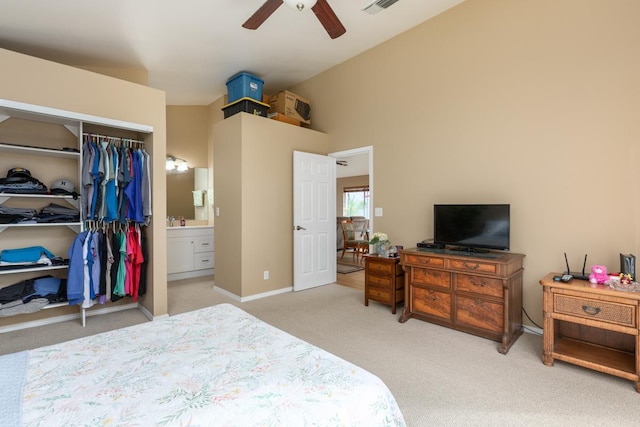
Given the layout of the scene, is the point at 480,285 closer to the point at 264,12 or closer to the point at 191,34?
the point at 264,12

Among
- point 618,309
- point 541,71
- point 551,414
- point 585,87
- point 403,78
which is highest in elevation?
point 403,78

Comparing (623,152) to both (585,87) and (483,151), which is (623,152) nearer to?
(585,87)

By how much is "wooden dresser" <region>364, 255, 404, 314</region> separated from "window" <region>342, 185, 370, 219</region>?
6.82m

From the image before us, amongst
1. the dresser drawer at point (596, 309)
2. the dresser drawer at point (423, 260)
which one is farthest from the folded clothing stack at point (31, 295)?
the dresser drawer at point (596, 309)

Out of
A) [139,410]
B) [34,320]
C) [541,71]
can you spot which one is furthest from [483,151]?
[34,320]

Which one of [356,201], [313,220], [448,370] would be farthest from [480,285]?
[356,201]

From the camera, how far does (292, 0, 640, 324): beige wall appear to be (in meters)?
2.57

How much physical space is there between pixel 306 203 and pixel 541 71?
310 cm

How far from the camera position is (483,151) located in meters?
3.32

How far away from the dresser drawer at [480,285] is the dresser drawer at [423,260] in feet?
0.69

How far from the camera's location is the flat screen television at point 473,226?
2.95 m

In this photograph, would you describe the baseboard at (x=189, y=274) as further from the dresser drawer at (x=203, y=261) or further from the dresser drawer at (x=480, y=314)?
the dresser drawer at (x=480, y=314)

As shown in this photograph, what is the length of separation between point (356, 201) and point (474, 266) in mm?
8184

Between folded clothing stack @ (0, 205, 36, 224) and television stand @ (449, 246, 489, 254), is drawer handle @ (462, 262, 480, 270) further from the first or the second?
folded clothing stack @ (0, 205, 36, 224)
